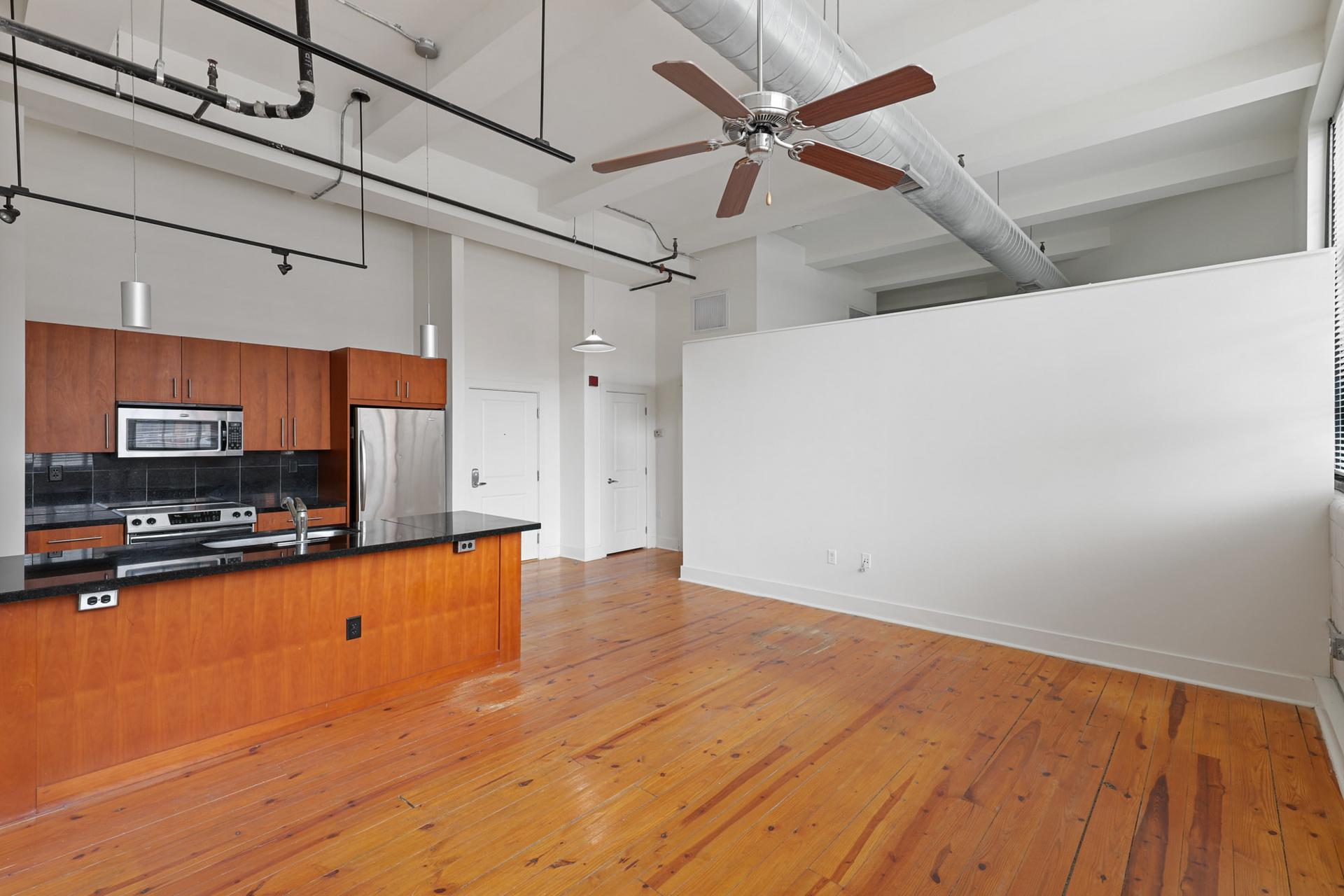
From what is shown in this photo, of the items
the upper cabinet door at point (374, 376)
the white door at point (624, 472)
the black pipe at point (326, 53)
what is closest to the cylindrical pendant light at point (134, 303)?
the black pipe at point (326, 53)

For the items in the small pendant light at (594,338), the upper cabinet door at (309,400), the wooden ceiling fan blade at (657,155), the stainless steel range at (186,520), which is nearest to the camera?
the wooden ceiling fan blade at (657,155)

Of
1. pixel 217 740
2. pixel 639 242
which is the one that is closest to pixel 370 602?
pixel 217 740

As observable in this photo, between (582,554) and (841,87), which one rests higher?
(841,87)

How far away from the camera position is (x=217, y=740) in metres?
2.83

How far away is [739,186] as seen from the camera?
118 inches

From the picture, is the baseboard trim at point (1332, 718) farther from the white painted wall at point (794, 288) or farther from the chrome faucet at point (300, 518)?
the white painted wall at point (794, 288)

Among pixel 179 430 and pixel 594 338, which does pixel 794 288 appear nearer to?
pixel 594 338

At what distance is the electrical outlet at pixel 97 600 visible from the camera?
2461mm

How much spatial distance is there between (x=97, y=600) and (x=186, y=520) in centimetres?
244

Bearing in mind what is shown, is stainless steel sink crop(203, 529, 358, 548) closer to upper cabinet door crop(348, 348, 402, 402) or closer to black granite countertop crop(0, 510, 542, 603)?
black granite countertop crop(0, 510, 542, 603)

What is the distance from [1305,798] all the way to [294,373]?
22.5 feet

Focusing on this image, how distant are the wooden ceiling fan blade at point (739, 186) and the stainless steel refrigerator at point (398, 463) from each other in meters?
3.77

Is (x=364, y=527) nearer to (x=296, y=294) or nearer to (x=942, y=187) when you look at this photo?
(x=296, y=294)

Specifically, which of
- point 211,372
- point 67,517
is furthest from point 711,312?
point 67,517
